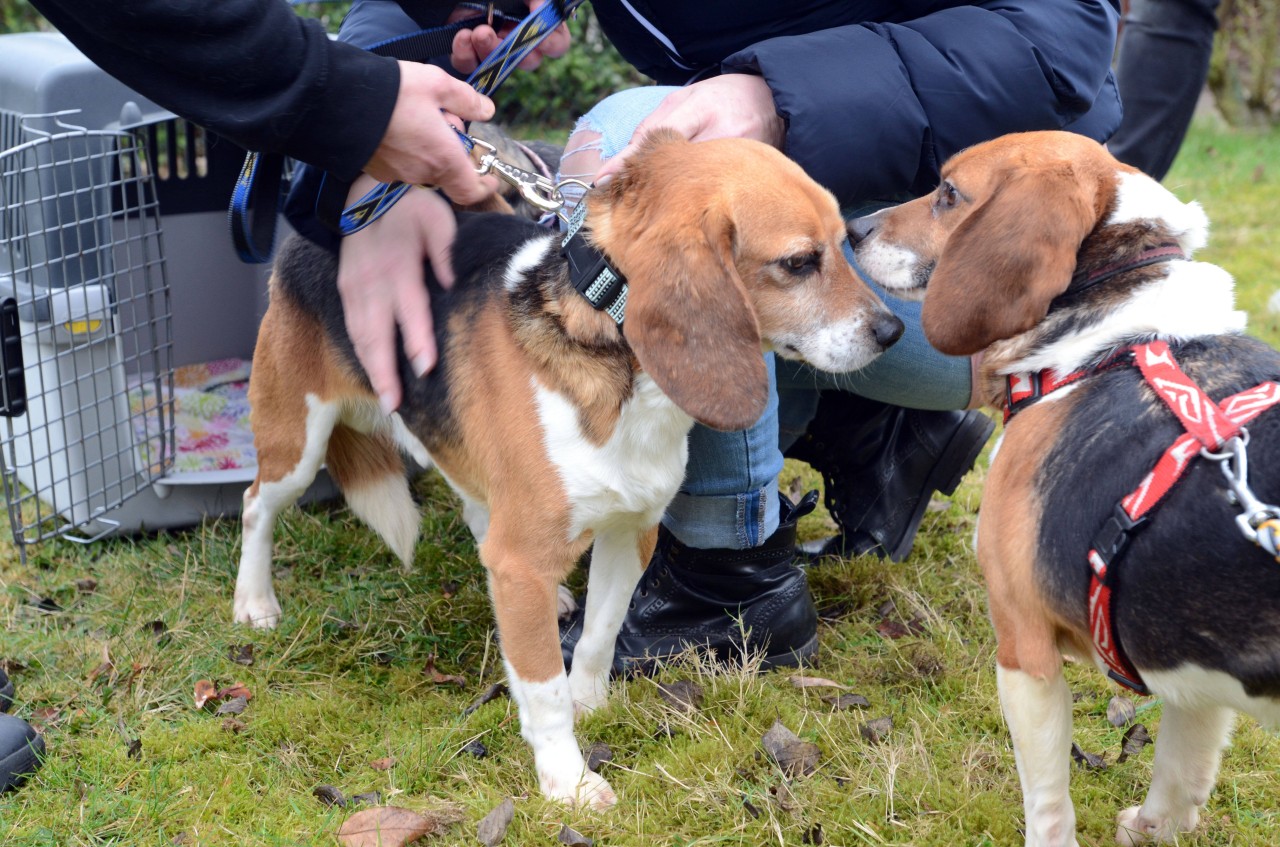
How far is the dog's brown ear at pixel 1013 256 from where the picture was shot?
2080 millimetres

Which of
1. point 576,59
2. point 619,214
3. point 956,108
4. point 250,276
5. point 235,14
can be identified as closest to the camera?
point 235,14

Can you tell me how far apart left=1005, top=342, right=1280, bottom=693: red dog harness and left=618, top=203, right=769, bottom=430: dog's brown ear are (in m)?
0.64

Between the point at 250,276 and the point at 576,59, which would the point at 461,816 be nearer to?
the point at 250,276

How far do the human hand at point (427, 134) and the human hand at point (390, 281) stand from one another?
23 centimetres

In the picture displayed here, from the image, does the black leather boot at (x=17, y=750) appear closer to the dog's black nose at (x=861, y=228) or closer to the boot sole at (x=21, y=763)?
the boot sole at (x=21, y=763)

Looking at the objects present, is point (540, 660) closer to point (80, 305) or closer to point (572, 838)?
point (572, 838)

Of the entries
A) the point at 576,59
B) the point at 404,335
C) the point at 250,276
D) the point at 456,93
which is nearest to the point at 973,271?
the point at 456,93

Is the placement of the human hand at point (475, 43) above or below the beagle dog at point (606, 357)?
above

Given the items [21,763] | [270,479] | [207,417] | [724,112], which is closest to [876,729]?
[724,112]

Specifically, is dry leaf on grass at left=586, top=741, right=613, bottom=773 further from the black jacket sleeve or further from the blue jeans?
the black jacket sleeve

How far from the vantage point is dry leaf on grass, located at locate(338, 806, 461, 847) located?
2268mm

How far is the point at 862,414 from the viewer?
11.3 ft

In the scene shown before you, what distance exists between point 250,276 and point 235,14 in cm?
238

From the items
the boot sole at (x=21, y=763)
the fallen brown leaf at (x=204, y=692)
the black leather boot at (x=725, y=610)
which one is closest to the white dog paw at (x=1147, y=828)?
the black leather boot at (x=725, y=610)
